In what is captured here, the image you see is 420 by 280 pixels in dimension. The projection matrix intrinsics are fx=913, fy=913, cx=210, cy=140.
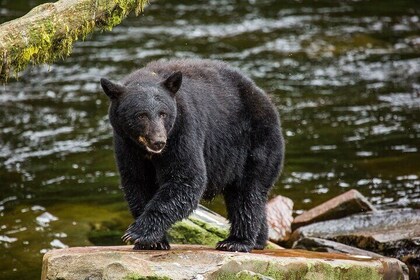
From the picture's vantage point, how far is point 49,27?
7.36 meters

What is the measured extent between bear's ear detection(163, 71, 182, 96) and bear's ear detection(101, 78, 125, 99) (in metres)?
0.33

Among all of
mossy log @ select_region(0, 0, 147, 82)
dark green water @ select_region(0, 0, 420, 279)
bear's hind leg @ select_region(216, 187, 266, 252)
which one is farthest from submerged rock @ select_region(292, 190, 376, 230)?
mossy log @ select_region(0, 0, 147, 82)

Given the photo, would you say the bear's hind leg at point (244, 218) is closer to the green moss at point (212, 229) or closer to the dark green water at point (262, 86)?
the green moss at point (212, 229)

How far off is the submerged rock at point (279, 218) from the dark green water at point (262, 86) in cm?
46

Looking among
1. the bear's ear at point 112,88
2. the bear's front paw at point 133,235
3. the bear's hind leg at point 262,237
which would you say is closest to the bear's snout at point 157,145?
the bear's ear at point 112,88

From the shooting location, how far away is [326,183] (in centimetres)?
1226

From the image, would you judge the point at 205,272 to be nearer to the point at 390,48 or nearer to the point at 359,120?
the point at 359,120

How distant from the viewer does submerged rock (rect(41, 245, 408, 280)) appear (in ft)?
21.4

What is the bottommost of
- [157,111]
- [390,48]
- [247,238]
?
[390,48]

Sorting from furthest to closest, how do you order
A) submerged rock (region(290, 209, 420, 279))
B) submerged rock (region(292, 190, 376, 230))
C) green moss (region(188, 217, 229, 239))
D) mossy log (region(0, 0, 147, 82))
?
submerged rock (region(292, 190, 376, 230)) < submerged rock (region(290, 209, 420, 279)) < green moss (region(188, 217, 229, 239)) < mossy log (region(0, 0, 147, 82))

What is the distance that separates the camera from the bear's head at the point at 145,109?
256 inches

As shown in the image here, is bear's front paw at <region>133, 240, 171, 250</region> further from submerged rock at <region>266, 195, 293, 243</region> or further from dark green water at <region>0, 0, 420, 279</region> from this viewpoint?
submerged rock at <region>266, 195, 293, 243</region>

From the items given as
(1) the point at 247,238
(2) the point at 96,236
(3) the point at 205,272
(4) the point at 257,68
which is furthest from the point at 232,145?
(4) the point at 257,68

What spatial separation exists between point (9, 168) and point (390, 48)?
28.8 ft
